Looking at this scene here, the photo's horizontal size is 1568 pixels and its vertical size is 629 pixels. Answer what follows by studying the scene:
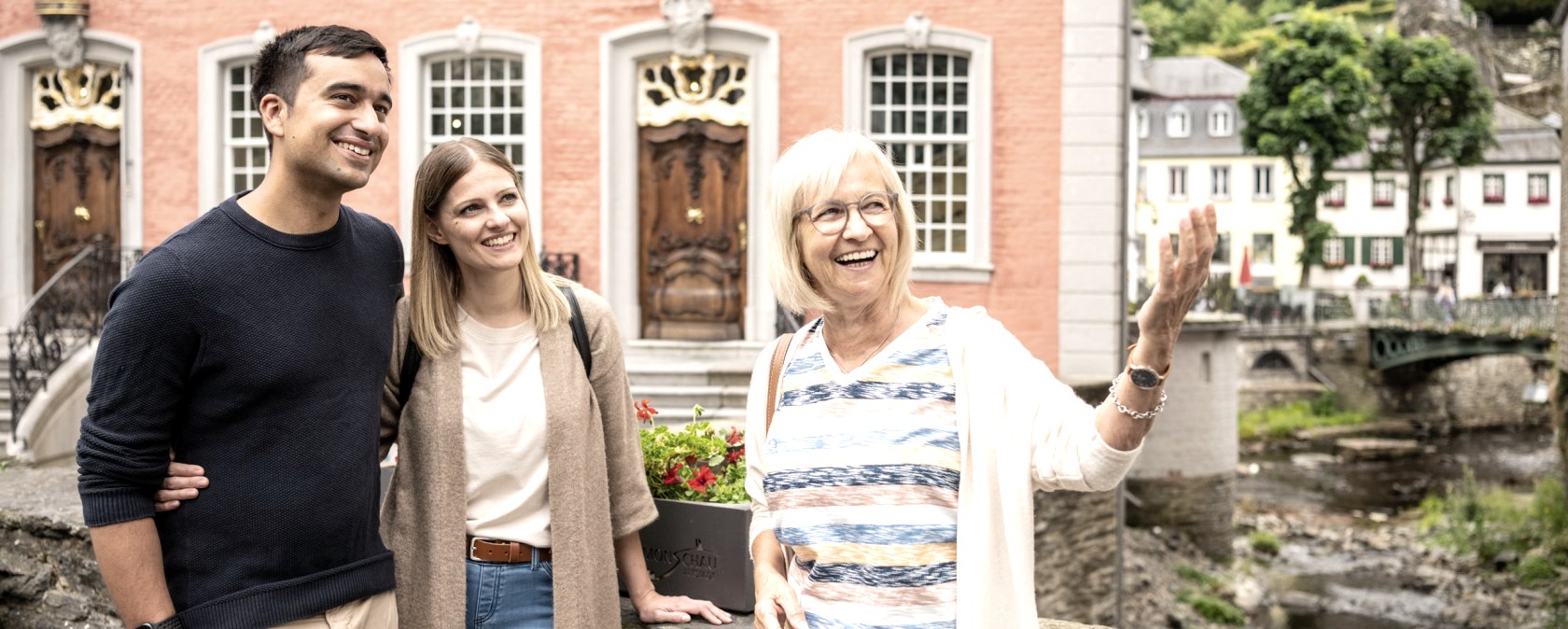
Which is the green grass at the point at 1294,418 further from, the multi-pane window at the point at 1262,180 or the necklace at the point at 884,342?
the necklace at the point at 884,342

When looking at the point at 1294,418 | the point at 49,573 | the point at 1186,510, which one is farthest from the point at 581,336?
the point at 1294,418

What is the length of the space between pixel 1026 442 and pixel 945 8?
10265mm

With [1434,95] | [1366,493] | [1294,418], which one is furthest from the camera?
[1434,95]

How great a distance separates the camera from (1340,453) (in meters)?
29.9

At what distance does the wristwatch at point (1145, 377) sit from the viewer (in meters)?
1.75

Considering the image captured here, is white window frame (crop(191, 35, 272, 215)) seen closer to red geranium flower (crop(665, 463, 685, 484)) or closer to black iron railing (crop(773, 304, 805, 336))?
black iron railing (crop(773, 304, 805, 336))

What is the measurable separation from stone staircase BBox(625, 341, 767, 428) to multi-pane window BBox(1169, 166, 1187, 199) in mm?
38907

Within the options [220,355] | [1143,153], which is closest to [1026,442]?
[220,355]

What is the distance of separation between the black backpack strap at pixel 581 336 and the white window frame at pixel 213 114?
37.1ft

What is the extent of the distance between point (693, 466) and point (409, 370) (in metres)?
1.05

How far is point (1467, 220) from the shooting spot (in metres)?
46.5

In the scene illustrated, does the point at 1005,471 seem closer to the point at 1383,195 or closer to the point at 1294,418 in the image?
the point at 1294,418

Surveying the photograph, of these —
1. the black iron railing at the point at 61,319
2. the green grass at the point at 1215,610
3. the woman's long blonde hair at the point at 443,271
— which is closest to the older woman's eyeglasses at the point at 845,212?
the woman's long blonde hair at the point at 443,271

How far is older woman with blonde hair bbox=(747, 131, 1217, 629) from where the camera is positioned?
1.88 m
